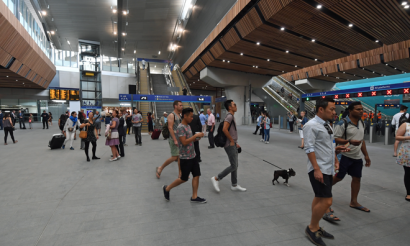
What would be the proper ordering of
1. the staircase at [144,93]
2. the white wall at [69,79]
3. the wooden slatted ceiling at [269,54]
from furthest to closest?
the white wall at [69,79] < the staircase at [144,93] < the wooden slatted ceiling at [269,54]

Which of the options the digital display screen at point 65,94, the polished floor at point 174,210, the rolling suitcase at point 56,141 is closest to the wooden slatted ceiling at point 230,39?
the polished floor at point 174,210

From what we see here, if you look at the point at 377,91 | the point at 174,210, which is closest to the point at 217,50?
the point at 377,91

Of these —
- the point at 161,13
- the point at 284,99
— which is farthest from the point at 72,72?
the point at 284,99

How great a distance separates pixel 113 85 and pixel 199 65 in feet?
50.2

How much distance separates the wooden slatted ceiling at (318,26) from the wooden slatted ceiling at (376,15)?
0.61m

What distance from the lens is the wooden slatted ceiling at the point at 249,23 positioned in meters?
10.9

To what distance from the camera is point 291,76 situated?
101 feet

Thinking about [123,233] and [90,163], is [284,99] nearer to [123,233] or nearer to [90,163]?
[90,163]

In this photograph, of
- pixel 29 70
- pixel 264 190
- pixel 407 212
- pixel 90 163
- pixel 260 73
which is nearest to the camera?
pixel 407 212

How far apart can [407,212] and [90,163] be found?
7.44m

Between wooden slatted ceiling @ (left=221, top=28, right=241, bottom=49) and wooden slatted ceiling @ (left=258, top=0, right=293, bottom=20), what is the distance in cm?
305

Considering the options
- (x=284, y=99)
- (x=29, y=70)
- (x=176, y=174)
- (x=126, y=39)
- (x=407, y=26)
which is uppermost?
(x=126, y=39)

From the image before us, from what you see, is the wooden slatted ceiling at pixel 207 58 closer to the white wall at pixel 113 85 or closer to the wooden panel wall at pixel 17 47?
the wooden panel wall at pixel 17 47

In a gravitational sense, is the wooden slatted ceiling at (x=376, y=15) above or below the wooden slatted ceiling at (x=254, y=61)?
above
